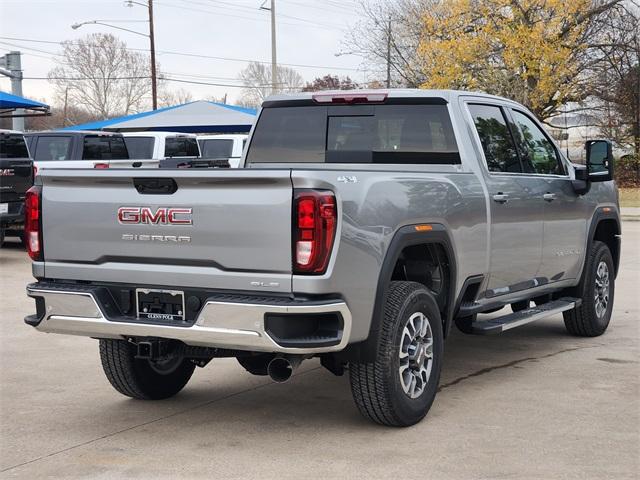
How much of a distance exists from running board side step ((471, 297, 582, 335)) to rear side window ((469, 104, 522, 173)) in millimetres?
1064

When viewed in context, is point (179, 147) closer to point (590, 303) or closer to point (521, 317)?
point (590, 303)

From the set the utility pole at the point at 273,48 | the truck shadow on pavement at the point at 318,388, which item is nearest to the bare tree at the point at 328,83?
the utility pole at the point at 273,48

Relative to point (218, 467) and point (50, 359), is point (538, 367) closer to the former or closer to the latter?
point (218, 467)

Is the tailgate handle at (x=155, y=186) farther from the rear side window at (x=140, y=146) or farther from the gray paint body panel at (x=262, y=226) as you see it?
the rear side window at (x=140, y=146)

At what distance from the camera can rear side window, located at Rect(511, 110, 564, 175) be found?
307 inches

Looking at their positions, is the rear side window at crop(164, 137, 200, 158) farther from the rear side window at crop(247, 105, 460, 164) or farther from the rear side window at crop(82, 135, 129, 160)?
the rear side window at crop(247, 105, 460, 164)

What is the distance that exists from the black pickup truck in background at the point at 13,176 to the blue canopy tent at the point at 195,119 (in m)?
13.5

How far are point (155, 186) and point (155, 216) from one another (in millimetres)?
168

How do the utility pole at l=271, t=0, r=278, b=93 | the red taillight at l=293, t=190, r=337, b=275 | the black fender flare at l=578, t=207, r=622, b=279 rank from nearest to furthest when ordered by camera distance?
the red taillight at l=293, t=190, r=337, b=275
the black fender flare at l=578, t=207, r=622, b=279
the utility pole at l=271, t=0, r=278, b=93

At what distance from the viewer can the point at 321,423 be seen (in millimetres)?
5984

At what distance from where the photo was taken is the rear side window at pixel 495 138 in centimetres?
719

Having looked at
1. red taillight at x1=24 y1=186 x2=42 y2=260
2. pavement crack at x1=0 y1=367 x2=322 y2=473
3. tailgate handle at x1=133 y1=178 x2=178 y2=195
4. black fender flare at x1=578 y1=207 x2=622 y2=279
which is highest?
tailgate handle at x1=133 y1=178 x2=178 y2=195

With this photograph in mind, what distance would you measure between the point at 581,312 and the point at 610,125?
112 ft

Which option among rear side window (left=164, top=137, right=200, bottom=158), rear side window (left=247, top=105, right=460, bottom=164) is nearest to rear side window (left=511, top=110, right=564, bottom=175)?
rear side window (left=247, top=105, right=460, bottom=164)
